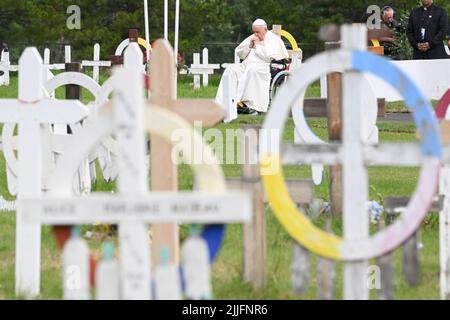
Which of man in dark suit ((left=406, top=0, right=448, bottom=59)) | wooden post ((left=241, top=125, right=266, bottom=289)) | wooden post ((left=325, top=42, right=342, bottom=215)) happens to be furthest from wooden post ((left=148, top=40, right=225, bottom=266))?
man in dark suit ((left=406, top=0, right=448, bottom=59))

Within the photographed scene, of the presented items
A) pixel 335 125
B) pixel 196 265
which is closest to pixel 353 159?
pixel 196 265

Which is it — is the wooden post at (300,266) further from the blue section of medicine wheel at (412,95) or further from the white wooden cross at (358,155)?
the blue section of medicine wheel at (412,95)

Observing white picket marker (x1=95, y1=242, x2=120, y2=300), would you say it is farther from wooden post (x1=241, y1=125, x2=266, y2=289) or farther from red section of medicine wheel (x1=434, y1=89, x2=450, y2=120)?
red section of medicine wheel (x1=434, y1=89, x2=450, y2=120)

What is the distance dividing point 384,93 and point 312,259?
34.1 feet

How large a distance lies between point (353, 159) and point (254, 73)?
15454mm

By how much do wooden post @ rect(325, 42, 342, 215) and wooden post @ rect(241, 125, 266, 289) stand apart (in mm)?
2952

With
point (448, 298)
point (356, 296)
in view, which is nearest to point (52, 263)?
point (448, 298)

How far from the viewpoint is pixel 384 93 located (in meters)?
18.9

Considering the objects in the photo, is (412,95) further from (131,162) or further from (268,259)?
(268,259)

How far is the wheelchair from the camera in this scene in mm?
21750

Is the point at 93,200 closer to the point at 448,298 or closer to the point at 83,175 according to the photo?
the point at 448,298

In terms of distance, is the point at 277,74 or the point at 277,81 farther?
the point at 277,81

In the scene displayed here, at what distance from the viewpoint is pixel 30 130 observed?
739 cm

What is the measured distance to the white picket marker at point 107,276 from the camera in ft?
17.0
